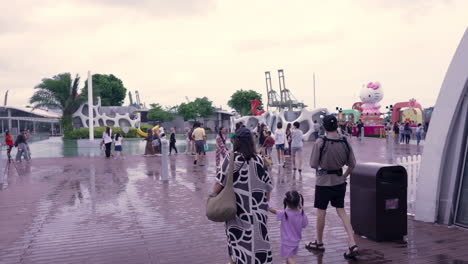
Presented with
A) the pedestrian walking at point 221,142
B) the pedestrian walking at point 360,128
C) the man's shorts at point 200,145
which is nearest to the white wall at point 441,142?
the pedestrian walking at point 221,142

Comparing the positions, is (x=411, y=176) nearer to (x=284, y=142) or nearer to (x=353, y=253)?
(x=353, y=253)

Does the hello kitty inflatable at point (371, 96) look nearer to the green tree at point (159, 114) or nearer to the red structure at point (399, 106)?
the red structure at point (399, 106)

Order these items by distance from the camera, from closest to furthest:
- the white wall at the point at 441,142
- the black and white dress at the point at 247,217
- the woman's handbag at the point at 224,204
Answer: the woman's handbag at the point at 224,204
the black and white dress at the point at 247,217
the white wall at the point at 441,142

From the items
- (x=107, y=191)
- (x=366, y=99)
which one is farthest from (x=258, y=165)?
(x=366, y=99)

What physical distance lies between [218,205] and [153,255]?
6.98 ft

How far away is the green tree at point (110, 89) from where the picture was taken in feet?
237

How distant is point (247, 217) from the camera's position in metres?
3.53

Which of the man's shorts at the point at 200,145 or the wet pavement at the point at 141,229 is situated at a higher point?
the man's shorts at the point at 200,145

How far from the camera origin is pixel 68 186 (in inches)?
435

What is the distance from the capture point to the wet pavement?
4984 millimetres

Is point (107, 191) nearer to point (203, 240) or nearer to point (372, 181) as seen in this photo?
point (203, 240)

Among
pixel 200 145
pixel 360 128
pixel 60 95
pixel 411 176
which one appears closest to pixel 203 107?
pixel 60 95

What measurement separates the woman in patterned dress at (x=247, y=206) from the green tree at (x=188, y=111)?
71.7 meters

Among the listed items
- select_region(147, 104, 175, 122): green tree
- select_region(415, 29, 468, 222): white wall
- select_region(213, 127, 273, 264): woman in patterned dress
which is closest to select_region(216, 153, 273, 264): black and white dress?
select_region(213, 127, 273, 264): woman in patterned dress
